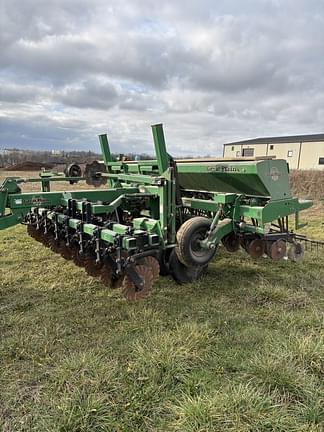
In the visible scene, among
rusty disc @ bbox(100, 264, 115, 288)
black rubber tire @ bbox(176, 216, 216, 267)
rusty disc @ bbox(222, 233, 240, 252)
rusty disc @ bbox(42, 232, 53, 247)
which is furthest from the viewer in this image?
rusty disc @ bbox(222, 233, 240, 252)

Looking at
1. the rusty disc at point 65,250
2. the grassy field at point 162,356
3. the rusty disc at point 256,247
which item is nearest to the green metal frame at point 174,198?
the rusty disc at point 256,247

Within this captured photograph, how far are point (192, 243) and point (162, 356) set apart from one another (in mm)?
1454

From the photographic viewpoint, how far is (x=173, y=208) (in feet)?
14.1

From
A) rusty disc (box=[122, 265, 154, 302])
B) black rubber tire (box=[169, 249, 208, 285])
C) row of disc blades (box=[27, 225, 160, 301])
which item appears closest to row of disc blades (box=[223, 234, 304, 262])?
black rubber tire (box=[169, 249, 208, 285])

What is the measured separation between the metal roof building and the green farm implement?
118 ft

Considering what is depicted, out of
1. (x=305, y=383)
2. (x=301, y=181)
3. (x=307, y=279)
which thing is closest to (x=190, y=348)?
(x=305, y=383)

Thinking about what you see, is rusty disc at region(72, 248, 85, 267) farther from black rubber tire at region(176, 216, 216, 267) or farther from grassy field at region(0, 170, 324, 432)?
black rubber tire at region(176, 216, 216, 267)

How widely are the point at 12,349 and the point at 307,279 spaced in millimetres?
4234

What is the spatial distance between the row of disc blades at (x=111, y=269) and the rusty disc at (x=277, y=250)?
1805 millimetres

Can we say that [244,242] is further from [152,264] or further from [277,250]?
[152,264]

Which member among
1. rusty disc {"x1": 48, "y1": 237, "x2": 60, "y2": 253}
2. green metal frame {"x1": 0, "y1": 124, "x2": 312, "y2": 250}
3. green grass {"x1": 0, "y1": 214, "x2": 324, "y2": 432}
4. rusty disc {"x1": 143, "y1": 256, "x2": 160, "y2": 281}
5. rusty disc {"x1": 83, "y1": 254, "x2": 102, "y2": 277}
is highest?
green metal frame {"x1": 0, "y1": 124, "x2": 312, "y2": 250}

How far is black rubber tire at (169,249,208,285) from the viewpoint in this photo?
474 cm

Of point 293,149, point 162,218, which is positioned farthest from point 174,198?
point 293,149

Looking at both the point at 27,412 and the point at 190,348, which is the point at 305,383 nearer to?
the point at 190,348
